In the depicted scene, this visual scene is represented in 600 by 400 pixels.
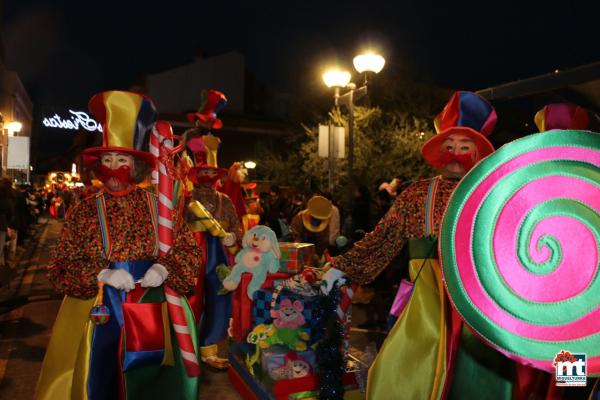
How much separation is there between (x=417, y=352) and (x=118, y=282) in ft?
5.13

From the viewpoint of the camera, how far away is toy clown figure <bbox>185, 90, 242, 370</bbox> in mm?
5516

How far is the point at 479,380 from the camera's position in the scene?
268 centimetres

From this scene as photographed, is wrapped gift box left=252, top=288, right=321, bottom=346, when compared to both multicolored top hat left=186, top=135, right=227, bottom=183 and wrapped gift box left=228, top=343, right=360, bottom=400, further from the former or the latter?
multicolored top hat left=186, top=135, right=227, bottom=183

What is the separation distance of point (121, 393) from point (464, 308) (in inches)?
75.7

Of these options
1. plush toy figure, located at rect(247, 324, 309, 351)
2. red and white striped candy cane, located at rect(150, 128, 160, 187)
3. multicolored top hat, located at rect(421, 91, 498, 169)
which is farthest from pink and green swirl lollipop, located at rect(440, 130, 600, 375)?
plush toy figure, located at rect(247, 324, 309, 351)

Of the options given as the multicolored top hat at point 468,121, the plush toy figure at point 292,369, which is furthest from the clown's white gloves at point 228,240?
the multicolored top hat at point 468,121

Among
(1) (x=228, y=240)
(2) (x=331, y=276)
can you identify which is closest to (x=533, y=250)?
(2) (x=331, y=276)

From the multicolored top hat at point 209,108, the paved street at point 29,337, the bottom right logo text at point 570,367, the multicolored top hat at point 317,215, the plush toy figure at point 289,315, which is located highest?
the multicolored top hat at point 209,108

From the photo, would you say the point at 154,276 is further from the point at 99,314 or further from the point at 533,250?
the point at 533,250

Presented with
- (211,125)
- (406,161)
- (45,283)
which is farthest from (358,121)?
(211,125)

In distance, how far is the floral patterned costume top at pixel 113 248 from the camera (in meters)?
2.97

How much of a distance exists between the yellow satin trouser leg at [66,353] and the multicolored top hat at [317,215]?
16.9ft

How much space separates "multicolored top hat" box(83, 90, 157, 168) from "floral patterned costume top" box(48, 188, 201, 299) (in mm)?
281

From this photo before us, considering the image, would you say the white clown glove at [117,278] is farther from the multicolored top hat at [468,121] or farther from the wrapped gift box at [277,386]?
the multicolored top hat at [468,121]
